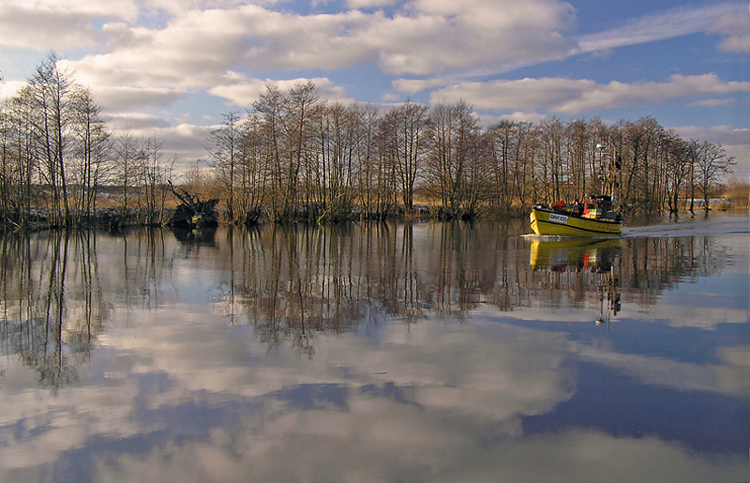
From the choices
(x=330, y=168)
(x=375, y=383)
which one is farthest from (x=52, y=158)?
(x=375, y=383)

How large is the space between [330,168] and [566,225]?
2655cm

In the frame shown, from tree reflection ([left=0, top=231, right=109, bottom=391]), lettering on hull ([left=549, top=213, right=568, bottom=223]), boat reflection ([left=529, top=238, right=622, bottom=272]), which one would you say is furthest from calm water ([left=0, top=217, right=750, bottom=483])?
lettering on hull ([left=549, top=213, right=568, bottom=223])

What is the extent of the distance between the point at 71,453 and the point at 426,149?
53.5m

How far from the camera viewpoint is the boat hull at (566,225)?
28953mm

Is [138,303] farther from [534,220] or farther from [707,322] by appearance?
[534,220]

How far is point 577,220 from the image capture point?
29.6 metres

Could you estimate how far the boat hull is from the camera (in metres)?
29.0

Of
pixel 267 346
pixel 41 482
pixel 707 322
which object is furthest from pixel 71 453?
pixel 707 322

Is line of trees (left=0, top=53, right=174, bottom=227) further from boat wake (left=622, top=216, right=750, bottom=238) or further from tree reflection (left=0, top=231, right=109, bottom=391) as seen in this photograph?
boat wake (left=622, top=216, right=750, bottom=238)

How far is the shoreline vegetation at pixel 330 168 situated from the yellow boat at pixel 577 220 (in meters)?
6.22

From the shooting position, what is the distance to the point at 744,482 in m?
3.69

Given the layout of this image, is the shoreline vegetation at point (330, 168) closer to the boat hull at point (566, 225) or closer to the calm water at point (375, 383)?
the boat hull at point (566, 225)

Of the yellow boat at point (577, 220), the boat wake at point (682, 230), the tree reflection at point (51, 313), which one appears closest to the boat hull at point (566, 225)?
the yellow boat at point (577, 220)

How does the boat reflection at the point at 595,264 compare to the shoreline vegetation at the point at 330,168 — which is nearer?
the boat reflection at the point at 595,264
